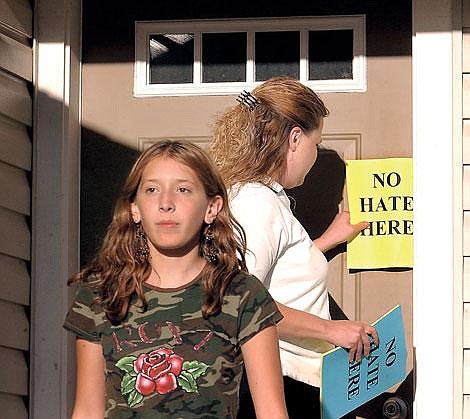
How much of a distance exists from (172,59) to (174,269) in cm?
166

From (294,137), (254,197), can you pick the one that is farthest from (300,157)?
(254,197)

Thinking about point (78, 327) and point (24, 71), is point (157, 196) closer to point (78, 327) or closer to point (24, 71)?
point (78, 327)

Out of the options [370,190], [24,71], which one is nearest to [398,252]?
[370,190]

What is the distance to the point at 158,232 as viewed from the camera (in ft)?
9.63

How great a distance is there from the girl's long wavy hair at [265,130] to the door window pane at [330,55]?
2.06 ft

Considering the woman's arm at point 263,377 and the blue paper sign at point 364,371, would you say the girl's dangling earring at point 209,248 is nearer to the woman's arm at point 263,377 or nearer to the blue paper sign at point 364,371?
the woman's arm at point 263,377

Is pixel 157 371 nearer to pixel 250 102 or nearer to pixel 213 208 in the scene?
pixel 213 208

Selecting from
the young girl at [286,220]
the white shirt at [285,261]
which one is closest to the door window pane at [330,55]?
the young girl at [286,220]

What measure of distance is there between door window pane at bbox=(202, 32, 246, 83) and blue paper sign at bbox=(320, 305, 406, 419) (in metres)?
1.14

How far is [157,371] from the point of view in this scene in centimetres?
285

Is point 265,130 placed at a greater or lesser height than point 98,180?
greater

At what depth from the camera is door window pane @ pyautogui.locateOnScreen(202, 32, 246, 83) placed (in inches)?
175

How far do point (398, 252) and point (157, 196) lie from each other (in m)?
1.54

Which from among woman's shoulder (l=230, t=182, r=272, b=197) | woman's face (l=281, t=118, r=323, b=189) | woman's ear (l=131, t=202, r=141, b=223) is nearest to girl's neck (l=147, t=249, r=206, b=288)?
woman's ear (l=131, t=202, r=141, b=223)
